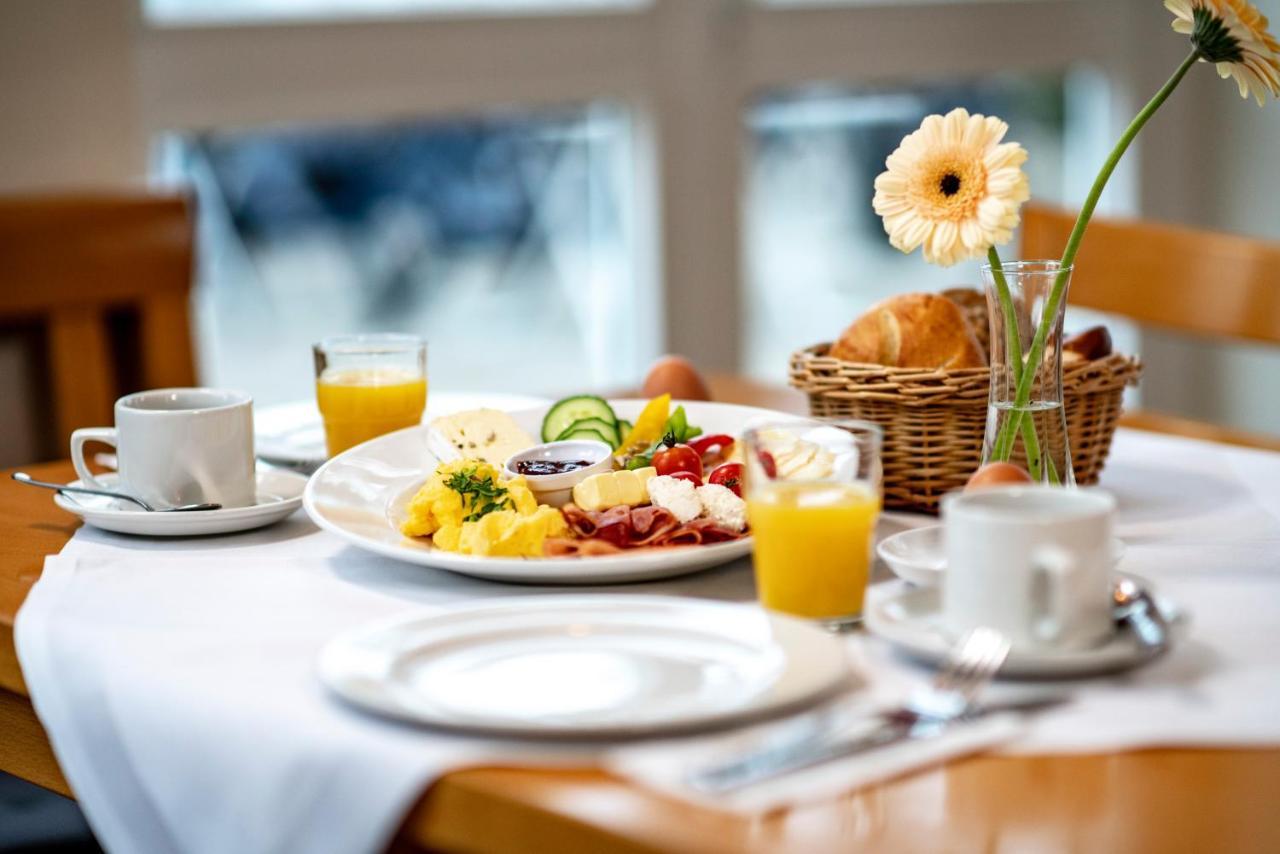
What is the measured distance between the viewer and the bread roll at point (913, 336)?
50.4 inches

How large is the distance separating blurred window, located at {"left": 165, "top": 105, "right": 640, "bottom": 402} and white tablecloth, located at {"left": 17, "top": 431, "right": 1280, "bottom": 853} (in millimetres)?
1671

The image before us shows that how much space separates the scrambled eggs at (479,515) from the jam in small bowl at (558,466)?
20 mm

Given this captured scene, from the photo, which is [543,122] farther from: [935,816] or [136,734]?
[935,816]

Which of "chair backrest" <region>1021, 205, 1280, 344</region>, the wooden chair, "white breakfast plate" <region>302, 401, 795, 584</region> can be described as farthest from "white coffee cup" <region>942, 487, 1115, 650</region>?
"chair backrest" <region>1021, 205, 1280, 344</region>

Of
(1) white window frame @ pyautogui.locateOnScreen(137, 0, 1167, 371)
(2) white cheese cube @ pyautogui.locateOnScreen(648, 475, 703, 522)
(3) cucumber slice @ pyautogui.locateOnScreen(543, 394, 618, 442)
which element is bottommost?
(2) white cheese cube @ pyautogui.locateOnScreen(648, 475, 703, 522)

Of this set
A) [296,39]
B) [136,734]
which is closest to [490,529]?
[136,734]

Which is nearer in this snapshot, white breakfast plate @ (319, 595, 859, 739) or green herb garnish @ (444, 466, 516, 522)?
white breakfast plate @ (319, 595, 859, 739)

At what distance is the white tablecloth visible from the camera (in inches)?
29.6

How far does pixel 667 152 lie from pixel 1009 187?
7.25ft

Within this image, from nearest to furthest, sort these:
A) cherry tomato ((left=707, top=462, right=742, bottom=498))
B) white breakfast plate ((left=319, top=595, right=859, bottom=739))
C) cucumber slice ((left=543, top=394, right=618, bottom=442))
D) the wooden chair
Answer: white breakfast plate ((left=319, top=595, right=859, bottom=739)) → cherry tomato ((left=707, top=462, right=742, bottom=498)) → cucumber slice ((left=543, top=394, right=618, bottom=442)) → the wooden chair

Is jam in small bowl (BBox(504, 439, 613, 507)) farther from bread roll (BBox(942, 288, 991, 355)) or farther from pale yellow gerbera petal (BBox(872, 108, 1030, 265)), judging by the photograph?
bread roll (BBox(942, 288, 991, 355))

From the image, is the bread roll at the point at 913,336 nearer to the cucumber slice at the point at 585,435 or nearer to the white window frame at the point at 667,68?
the cucumber slice at the point at 585,435

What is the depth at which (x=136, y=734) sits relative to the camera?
0.86m

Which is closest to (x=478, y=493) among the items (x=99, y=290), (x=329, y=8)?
(x=99, y=290)
